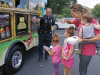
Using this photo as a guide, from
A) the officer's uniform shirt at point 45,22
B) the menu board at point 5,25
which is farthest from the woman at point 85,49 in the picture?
the officer's uniform shirt at point 45,22

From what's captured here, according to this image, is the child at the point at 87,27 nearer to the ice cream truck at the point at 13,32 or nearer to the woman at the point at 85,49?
the woman at the point at 85,49

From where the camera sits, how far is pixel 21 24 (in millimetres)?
3229

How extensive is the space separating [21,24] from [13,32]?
439mm

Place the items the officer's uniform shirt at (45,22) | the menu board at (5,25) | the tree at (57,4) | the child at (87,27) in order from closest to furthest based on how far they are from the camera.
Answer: the child at (87,27)
the menu board at (5,25)
the officer's uniform shirt at (45,22)
the tree at (57,4)

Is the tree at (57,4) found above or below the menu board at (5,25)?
above

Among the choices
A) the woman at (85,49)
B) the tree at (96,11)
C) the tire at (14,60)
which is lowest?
the tire at (14,60)

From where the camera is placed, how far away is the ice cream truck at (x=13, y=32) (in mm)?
2531

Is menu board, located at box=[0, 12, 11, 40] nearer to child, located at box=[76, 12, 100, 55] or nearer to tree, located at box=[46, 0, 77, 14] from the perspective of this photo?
child, located at box=[76, 12, 100, 55]

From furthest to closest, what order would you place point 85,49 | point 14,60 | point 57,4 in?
point 57,4
point 14,60
point 85,49

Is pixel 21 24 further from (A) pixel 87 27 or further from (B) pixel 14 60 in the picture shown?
(A) pixel 87 27

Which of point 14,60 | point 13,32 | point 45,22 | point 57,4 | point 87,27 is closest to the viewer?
point 87,27

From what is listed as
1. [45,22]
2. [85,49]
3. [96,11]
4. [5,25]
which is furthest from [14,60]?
[96,11]

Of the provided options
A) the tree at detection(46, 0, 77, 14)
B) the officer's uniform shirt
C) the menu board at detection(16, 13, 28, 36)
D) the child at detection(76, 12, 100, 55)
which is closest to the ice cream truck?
the menu board at detection(16, 13, 28, 36)

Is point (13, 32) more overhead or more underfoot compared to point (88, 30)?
more underfoot
